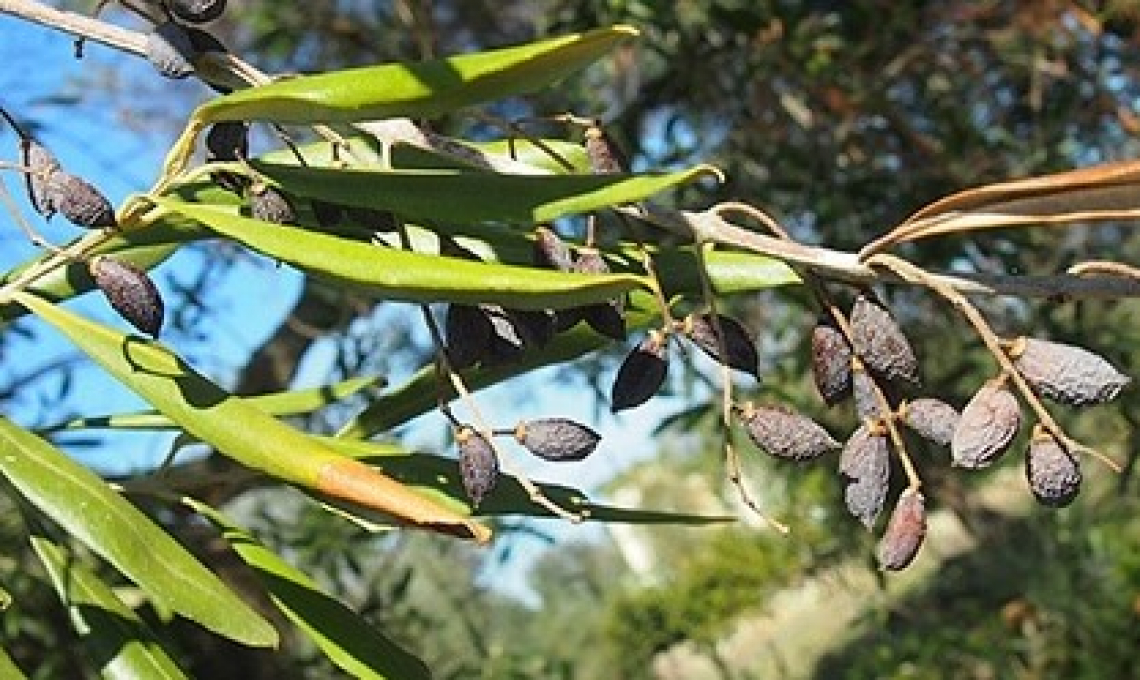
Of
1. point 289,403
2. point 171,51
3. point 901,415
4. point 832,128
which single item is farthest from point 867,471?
point 832,128

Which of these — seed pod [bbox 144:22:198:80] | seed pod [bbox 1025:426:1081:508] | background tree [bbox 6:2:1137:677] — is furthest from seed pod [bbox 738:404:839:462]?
background tree [bbox 6:2:1137:677]

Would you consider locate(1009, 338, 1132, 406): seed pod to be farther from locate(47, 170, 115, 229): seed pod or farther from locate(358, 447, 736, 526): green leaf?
locate(47, 170, 115, 229): seed pod

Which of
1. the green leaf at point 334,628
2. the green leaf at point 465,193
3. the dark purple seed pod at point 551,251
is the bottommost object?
the green leaf at point 334,628

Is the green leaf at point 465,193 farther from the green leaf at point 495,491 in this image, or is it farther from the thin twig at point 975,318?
the green leaf at point 495,491

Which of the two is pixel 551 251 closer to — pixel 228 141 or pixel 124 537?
pixel 228 141

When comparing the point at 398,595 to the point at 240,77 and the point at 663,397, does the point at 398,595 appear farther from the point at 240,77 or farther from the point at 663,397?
the point at 240,77

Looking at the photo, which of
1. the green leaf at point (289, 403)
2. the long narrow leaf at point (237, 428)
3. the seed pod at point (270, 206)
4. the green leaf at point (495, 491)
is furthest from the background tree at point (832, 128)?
the seed pod at point (270, 206)

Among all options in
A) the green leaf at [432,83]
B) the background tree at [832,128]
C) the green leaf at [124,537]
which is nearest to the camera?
the green leaf at [432,83]
